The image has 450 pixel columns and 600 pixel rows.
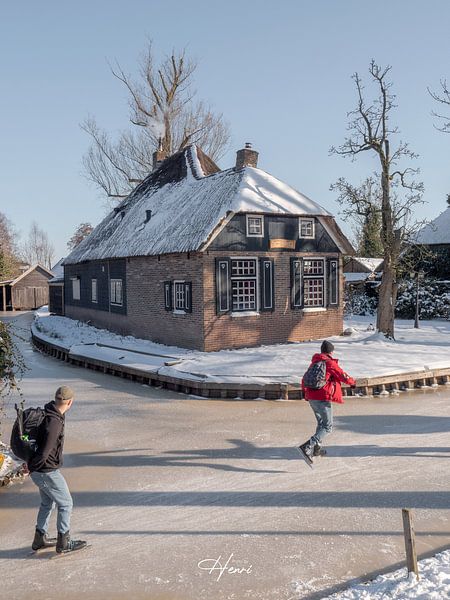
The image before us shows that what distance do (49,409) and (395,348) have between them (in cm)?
1469

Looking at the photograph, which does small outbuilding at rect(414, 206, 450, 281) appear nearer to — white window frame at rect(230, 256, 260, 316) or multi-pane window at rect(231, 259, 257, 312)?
white window frame at rect(230, 256, 260, 316)

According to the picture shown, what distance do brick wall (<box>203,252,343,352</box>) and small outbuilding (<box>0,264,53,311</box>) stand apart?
36904mm

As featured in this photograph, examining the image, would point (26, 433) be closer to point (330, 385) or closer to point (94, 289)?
point (330, 385)

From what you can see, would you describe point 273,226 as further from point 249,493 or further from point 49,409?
point 49,409

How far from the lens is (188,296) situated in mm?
18797

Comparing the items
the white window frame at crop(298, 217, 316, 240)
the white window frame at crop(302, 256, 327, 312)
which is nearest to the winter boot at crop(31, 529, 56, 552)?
the white window frame at crop(302, 256, 327, 312)

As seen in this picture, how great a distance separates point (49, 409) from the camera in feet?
19.0

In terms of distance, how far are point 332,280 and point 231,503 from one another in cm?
1505

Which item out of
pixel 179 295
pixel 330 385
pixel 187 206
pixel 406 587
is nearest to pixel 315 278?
pixel 179 295

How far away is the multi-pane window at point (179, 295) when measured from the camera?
19203 mm

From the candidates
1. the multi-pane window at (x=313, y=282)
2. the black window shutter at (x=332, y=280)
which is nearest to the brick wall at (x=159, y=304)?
the multi-pane window at (x=313, y=282)

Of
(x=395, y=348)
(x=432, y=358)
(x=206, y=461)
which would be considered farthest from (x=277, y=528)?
(x=395, y=348)

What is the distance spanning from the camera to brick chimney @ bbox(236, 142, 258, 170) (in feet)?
69.3

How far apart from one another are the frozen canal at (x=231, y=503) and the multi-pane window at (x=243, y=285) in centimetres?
709
